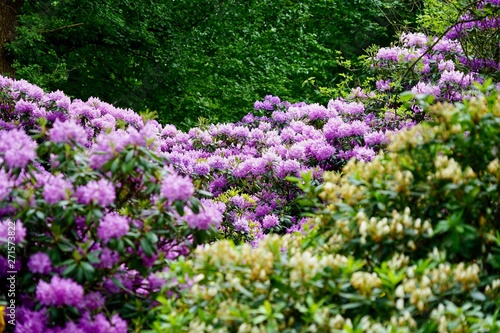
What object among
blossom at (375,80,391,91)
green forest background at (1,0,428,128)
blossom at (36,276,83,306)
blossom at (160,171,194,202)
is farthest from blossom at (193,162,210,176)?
green forest background at (1,0,428,128)

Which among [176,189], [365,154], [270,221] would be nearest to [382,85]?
[365,154]

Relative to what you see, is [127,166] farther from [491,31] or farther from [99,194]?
[491,31]

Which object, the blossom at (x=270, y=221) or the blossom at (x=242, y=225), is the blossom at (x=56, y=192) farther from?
the blossom at (x=270, y=221)

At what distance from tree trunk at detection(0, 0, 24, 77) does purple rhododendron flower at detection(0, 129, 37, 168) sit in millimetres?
6897

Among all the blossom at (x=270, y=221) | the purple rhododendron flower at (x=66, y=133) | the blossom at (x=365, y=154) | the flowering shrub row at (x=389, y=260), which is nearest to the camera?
the flowering shrub row at (x=389, y=260)

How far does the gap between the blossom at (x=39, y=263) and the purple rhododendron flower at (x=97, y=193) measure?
0.30 meters

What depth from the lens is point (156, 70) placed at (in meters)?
12.1

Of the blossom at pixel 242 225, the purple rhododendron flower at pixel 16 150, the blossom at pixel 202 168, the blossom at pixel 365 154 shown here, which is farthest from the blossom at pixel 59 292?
the blossom at pixel 365 154

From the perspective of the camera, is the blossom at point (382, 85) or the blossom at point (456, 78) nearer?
the blossom at point (456, 78)

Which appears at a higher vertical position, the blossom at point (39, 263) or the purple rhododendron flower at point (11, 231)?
the purple rhododendron flower at point (11, 231)

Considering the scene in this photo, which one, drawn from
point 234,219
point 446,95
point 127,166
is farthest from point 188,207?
point 446,95

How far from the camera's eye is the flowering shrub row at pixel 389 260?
92.0 inches

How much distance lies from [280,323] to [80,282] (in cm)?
94

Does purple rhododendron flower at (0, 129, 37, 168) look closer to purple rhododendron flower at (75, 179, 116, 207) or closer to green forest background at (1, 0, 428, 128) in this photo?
purple rhododendron flower at (75, 179, 116, 207)
